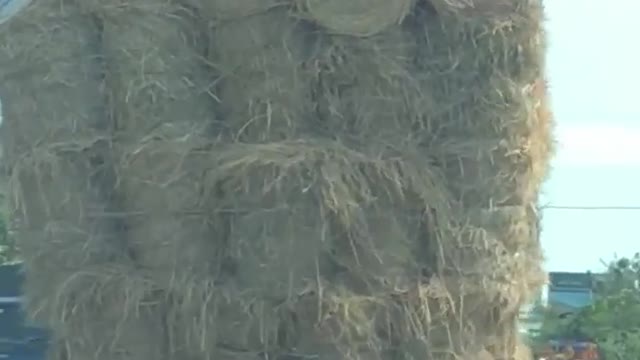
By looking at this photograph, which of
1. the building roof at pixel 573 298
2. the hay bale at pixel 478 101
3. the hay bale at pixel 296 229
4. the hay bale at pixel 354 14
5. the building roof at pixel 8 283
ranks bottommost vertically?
the building roof at pixel 573 298

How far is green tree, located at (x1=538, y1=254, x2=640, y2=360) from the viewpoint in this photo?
6.38 m

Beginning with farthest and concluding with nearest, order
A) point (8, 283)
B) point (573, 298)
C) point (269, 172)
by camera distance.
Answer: point (573, 298), point (8, 283), point (269, 172)

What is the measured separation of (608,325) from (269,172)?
369 cm

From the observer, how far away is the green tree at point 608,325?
6.38 m

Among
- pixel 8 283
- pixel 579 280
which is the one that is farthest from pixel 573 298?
pixel 8 283

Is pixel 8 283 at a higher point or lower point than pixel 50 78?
lower

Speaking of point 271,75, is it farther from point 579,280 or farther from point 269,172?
point 579,280

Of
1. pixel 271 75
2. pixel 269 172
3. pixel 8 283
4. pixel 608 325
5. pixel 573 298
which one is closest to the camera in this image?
pixel 269 172

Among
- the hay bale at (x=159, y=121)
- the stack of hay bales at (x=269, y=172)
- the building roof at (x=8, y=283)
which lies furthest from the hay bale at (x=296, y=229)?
the building roof at (x=8, y=283)

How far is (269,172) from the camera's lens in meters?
3.65

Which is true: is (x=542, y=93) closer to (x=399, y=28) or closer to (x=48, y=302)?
(x=399, y=28)

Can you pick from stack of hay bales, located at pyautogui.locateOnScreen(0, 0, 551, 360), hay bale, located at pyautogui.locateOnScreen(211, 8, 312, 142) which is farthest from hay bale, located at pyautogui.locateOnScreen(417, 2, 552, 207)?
hay bale, located at pyautogui.locateOnScreen(211, 8, 312, 142)

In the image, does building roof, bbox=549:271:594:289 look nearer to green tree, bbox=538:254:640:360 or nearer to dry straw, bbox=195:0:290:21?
green tree, bbox=538:254:640:360

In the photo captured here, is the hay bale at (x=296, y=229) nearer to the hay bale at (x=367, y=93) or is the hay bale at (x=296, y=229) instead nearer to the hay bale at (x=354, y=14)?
the hay bale at (x=367, y=93)
